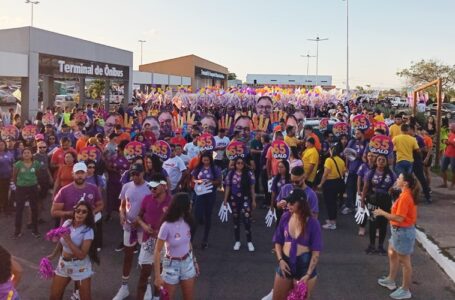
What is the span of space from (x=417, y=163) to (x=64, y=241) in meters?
8.47

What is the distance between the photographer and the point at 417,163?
35.8 feet

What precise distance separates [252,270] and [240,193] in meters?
1.36

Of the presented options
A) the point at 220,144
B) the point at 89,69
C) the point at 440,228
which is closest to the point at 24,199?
the point at 220,144

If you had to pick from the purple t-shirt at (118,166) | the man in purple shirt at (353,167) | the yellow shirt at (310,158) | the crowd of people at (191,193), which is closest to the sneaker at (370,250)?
the crowd of people at (191,193)

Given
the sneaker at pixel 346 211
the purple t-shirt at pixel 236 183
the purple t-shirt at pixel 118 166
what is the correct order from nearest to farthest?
1. the purple t-shirt at pixel 236 183
2. the purple t-shirt at pixel 118 166
3. the sneaker at pixel 346 211

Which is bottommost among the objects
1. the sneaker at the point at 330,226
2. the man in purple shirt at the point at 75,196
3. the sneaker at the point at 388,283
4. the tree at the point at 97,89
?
the sneaker at the point at 388,283

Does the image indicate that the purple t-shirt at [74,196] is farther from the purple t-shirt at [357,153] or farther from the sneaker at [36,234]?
the purple t-shirt at [357,153]

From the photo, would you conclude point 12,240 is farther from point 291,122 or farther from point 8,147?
point 291,122

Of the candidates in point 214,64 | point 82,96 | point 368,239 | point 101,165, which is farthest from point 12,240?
point 214,64

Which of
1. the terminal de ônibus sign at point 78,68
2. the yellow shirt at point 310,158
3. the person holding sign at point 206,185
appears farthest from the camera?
the terminal de ônibus sign at point 78,68

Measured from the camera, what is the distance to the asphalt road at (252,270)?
6.09 meters

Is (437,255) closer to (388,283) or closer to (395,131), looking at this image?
(388,283)

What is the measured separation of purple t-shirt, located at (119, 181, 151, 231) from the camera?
19.2ft

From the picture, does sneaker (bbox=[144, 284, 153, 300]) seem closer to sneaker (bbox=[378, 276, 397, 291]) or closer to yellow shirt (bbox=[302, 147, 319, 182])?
sneaker (bbox=[378, 276, 397, 291])
